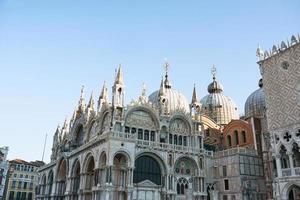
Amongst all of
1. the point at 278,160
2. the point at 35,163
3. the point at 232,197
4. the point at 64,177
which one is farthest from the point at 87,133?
the point at 35,163

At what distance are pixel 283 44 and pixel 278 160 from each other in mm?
12253

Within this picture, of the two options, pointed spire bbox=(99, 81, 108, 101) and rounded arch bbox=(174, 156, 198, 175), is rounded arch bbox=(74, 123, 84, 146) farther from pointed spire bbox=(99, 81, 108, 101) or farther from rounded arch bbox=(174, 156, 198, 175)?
rounded arch bbox=(174, 156, 198, 175)

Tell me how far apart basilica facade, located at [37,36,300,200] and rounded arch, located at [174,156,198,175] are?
13cm

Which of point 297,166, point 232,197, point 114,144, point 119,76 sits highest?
point 119,76

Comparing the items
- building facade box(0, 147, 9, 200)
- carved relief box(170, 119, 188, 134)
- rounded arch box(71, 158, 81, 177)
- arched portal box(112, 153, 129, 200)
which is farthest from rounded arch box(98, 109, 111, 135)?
building facade box(0, 147, 9, 200)

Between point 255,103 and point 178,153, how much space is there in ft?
72.6

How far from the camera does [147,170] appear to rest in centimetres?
3481

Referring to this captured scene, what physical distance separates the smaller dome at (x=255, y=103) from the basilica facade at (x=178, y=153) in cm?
703

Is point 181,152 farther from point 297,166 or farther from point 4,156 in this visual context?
point 4,156

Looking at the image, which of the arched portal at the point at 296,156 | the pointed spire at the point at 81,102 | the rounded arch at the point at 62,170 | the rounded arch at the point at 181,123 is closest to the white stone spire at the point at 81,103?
the pointed spire at the point at 81,102

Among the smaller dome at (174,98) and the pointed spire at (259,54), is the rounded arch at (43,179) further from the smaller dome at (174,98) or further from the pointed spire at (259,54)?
the pointed spire at (259,54)

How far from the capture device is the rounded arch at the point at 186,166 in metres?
37.3

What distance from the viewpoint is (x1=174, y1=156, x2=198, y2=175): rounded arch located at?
122 feet

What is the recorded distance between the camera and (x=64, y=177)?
147 ft
